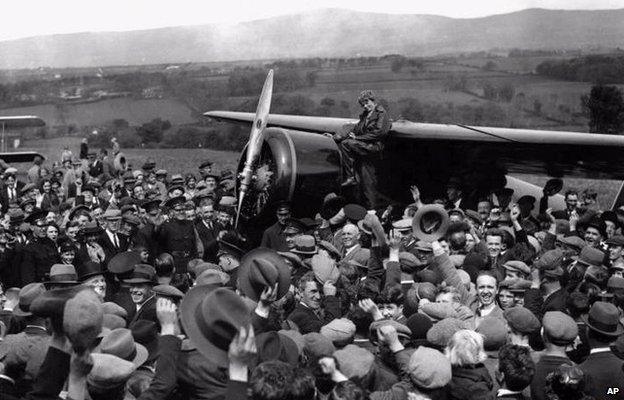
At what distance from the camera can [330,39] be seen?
Answer: 3189 inches

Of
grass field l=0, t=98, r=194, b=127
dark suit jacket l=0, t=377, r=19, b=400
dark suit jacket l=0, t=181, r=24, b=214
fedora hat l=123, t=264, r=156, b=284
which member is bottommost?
grass field l=0, t=98, r=194, b=127

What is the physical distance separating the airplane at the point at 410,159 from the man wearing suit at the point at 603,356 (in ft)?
21.3

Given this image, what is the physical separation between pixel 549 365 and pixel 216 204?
9464 mm

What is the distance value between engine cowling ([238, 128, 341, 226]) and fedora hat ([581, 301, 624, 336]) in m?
6.43

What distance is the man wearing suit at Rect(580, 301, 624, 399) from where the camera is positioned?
5.52 m

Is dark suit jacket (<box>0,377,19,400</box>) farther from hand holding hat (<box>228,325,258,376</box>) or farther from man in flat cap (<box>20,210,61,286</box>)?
man in flat cap (<box>20,210,61,286</box>)

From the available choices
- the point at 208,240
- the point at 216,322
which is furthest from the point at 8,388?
the point at 208,240

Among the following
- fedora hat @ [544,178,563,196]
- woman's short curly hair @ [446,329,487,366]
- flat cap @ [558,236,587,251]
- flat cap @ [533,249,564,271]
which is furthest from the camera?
fedora hat @ [544,178,563,196]

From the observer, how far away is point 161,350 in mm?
4656

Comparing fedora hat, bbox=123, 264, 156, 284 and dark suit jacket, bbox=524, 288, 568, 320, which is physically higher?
fedora hat, bbox=123, 264, 156, 284

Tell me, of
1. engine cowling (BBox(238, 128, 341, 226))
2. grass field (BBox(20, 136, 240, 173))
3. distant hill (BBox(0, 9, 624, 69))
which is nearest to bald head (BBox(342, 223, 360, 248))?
engine cowling (BBox(238, 128, 341, 226))

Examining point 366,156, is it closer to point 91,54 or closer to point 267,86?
point 267,86

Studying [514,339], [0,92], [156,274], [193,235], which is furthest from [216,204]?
[0,92]

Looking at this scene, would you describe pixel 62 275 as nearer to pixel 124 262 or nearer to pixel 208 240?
pixel 124 262
